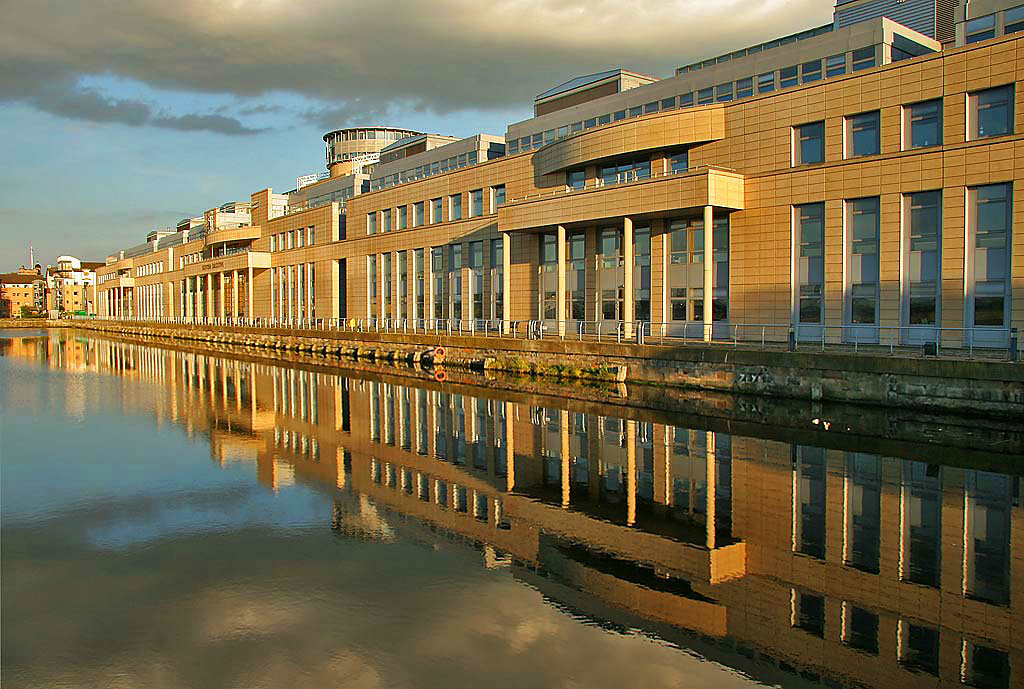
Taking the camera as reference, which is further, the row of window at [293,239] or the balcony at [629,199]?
the row of window at [293,239]

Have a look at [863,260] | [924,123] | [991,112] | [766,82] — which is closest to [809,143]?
[924,123]

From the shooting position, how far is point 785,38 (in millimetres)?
44969

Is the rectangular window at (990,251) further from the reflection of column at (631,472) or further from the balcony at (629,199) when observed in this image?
the reflection of column at (631,472)

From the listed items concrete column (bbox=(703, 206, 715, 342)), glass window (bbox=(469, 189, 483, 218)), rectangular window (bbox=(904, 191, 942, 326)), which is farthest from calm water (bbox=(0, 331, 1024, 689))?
glass window (bbox=(469, 189, 483, 218))

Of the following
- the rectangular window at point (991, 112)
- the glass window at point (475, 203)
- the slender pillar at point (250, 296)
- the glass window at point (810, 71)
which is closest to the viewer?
the rectangular window at point (991, 112)

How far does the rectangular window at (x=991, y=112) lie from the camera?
30.7 metres

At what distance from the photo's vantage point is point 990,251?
101 feet

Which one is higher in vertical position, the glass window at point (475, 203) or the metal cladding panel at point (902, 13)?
the metal cladding panel at point (902, 13)

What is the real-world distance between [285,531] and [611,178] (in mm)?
35716

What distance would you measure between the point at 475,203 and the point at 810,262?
28.3 metres

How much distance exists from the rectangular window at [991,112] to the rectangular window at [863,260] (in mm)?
4536

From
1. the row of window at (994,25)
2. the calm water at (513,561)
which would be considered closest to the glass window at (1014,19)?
the row of window at (994,25)

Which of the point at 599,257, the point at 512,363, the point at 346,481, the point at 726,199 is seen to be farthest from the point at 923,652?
the point at 599,257

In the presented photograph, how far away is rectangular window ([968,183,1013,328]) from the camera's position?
99.7 feet
